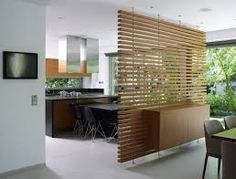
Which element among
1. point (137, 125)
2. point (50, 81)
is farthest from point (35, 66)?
point (50, 81)

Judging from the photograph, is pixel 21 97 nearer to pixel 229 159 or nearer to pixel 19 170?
pixel 19 170

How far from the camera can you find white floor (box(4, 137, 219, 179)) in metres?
4.03

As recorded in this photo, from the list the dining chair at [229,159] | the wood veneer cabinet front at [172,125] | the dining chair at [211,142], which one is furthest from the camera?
the wood veneer cabinet front at [172,125]

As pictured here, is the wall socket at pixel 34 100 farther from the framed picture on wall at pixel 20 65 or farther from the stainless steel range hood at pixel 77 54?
the stainless steel range hood at pixel 77 54

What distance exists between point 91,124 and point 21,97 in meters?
2.88

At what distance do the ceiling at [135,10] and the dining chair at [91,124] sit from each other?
200cm

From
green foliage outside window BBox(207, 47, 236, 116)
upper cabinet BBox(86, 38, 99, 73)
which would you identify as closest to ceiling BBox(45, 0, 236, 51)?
upper cabinet BBox(86, 38, 99, 73)

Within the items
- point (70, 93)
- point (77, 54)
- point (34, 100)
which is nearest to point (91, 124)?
point (70, 93)

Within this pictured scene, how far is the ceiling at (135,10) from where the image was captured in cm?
455

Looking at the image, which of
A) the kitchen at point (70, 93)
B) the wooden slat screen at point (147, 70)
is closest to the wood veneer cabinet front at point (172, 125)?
the wooden slat screen at point (147, 70)

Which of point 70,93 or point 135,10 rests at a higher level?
point 135,10

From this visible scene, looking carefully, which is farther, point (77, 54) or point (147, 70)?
point (77, 54)

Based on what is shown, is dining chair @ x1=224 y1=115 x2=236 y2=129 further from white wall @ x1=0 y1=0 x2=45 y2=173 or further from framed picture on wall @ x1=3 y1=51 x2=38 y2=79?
framed picture on wall @ x1=3 y1=51 x2=38 y2=79

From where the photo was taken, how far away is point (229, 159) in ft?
8.60
